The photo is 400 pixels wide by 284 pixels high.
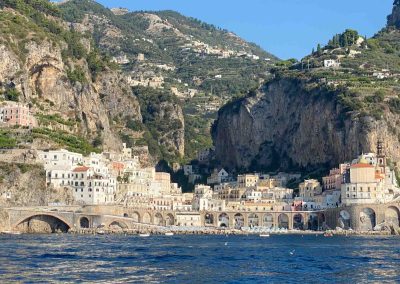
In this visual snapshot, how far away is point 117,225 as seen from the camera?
5674 inches

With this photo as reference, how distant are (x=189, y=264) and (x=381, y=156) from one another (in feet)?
332

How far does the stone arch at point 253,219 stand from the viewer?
550 feet

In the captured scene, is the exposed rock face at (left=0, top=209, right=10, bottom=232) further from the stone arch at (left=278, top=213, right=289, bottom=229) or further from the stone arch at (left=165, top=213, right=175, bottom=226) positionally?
the stone arch at (left=278, top=213, right=289, bottom=229)

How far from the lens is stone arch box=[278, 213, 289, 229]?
168125 mm

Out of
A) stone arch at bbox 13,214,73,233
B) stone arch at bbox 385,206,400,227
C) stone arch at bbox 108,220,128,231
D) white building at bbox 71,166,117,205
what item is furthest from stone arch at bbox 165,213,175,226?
stone arch at bbox 385,206,400,227

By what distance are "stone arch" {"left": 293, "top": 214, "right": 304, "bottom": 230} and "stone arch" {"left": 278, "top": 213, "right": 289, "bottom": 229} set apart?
1.47 m

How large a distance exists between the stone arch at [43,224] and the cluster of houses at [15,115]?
92.8 ft

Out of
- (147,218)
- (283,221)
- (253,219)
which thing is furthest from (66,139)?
(283,221)

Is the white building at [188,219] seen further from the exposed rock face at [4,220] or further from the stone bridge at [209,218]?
the exposed rock face at [4,220]

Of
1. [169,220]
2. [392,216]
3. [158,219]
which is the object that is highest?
[392,216]

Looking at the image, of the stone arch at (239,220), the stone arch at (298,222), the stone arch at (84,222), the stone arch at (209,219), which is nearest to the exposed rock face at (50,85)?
the stone arch at (209,219)

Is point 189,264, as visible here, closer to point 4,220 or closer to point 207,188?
point 4,220

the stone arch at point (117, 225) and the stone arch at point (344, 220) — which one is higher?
the stone arch at point (344, 220)

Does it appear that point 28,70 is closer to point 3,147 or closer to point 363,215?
point 3,147
